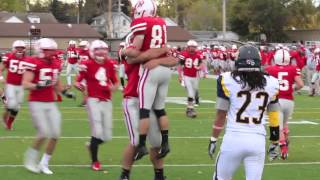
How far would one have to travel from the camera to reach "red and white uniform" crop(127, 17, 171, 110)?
754 cm

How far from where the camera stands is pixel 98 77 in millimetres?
9625

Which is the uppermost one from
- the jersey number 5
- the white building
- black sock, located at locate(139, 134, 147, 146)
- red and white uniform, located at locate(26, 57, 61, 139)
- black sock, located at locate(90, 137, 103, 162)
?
the white building

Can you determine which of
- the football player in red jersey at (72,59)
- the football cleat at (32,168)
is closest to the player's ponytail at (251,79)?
the football cleat at (32,168)

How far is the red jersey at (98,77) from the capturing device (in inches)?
374

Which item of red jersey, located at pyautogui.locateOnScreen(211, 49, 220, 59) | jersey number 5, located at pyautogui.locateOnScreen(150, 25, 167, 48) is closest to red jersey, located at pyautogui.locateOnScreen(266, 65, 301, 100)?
jersey number 5, located at pyautogui.locateOnScreen(150, 25, 167, 48)

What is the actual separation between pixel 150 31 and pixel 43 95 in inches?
90.0

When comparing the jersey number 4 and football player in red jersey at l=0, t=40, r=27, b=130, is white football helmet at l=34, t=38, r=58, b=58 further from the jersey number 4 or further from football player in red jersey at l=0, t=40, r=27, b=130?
football player in red jersey at l=0, t=40, r=27, b=130

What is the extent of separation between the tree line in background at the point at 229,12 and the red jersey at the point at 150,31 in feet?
158

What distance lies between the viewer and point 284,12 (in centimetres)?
6850

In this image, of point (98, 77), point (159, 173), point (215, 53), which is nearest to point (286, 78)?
point (98, 77)

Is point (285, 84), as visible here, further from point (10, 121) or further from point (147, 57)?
point (10, 121)

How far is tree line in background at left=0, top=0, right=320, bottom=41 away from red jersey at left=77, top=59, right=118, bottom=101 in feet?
151

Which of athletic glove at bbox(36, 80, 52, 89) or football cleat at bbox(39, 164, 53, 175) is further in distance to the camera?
football cleat at bbox(39, 164, 53, 175)

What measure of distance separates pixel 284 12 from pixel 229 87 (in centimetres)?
6442
